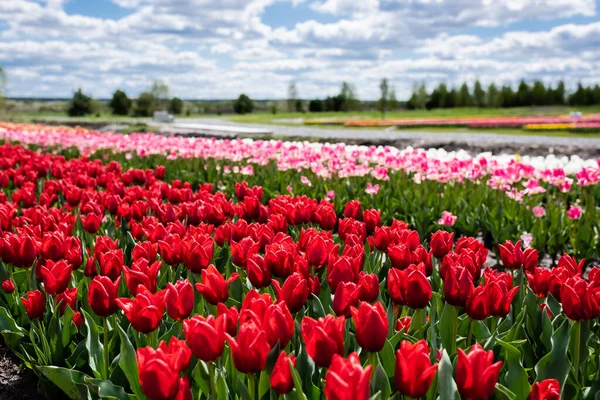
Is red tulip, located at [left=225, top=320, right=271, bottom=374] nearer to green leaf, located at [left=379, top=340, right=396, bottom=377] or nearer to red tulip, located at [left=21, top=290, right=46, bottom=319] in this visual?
green leaf, located at [left=379, top=340, right=396, bottom=377]

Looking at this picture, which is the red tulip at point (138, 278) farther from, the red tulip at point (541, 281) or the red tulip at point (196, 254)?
the red tulip at point (541, 281)

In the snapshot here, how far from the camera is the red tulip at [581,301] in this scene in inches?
87.4

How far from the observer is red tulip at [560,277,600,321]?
7.29 ft

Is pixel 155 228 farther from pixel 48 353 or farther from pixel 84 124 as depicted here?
pixel 84 124

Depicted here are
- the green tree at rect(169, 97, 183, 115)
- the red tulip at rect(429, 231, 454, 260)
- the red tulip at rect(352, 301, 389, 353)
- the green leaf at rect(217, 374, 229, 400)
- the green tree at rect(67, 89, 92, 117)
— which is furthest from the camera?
the green tree at rect(169, 97, 183, 115)

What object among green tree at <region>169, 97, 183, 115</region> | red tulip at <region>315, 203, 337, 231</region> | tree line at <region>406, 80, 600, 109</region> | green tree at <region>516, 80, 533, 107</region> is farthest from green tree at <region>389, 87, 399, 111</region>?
red tulip at <region>315, 203, 337, 231</region>

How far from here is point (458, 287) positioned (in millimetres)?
2314

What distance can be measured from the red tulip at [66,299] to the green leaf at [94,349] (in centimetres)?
26

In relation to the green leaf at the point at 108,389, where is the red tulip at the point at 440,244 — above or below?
above

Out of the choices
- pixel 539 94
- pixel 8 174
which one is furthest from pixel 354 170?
pixel 539 94

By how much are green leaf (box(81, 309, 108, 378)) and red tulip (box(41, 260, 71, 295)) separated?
24cm

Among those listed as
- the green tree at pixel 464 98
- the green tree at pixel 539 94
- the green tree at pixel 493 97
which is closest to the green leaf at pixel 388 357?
the green tree at pixel 539 94

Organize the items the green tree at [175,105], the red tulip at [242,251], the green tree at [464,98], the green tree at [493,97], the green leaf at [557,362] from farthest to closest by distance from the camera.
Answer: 1. the green tree at [175,105]
2. the green tree at [464,98]
3. the green tree at [493,97]
4. the red tulip at [242,251]
5. the green leaf at [557,362]

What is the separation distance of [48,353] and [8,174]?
4.63 metres
